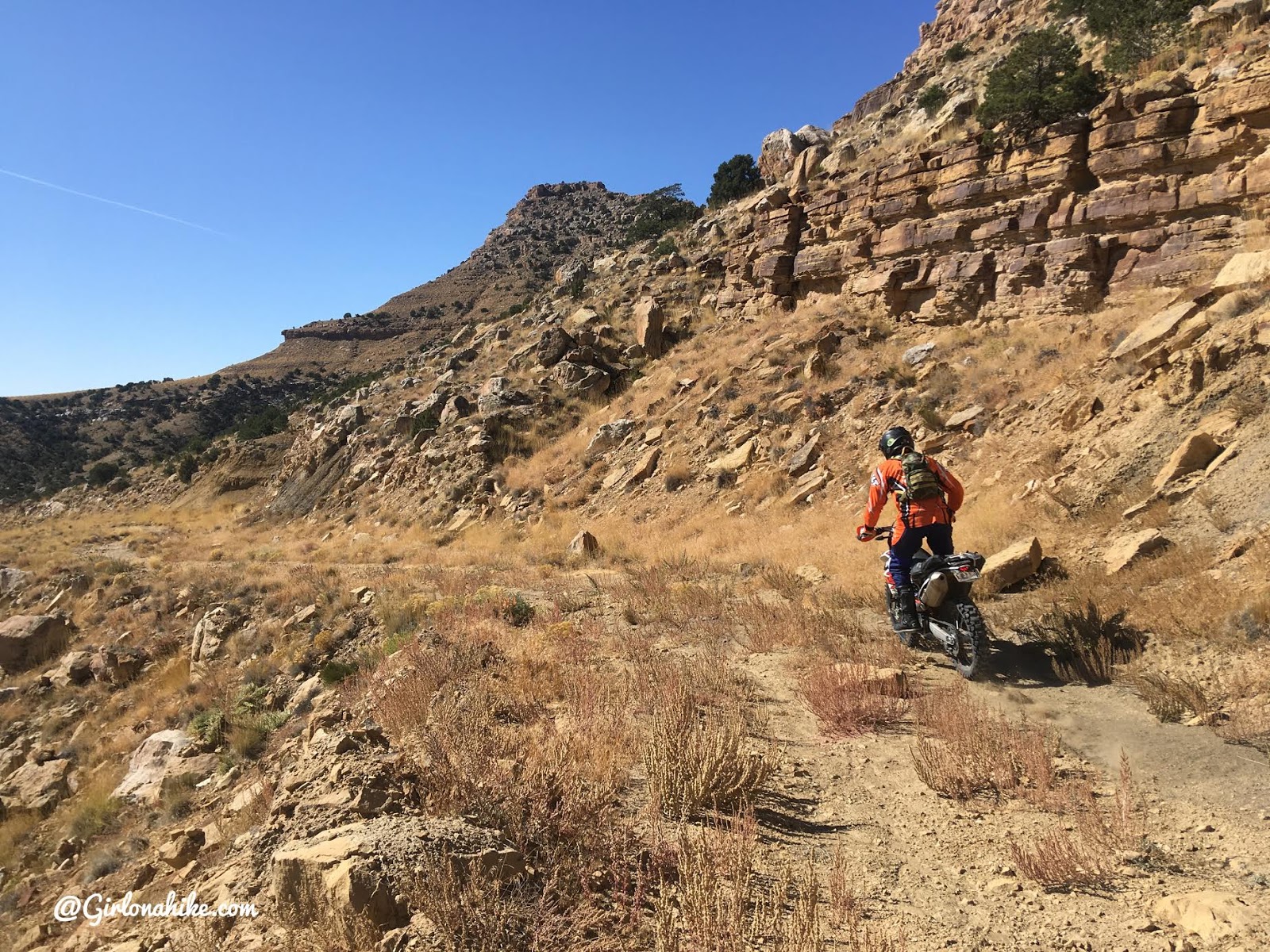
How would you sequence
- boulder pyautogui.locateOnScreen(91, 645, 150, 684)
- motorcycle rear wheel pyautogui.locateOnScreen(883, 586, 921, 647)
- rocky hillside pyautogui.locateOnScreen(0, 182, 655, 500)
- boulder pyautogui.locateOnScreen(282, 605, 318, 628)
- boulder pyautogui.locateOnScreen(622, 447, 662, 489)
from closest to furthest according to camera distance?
motorcycle rear wheel pyautogui.locateOnScreen(883, 586, 921, 647) → boulder pyautogui.locateOnScreen(282, 605, 318, 628) → boulder pyautogui.locateOnScreen(91, 645, 150, 684) → boulder pyautogui.locateOnScreen(622, 447, 662, 489) → rocky hillside pyautogui.locateOnScreen(0, 182, 655, 500)

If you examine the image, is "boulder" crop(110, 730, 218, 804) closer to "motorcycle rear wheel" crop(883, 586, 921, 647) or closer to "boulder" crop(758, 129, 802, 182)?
"motorcycle rear wheel" crop(883, 586, 921, 647)

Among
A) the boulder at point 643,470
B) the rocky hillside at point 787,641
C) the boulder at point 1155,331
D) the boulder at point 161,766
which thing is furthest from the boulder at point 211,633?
the boulder at point 1155,331

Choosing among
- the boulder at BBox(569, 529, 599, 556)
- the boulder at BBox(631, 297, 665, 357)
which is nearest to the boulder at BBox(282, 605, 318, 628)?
the boulder at BBox(569, 529, 599, 556)

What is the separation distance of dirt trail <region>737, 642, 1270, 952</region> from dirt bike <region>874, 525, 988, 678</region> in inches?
18.2

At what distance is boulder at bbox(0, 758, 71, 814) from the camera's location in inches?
344

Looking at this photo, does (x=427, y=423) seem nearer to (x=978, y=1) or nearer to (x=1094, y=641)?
(x=1094, y=641)

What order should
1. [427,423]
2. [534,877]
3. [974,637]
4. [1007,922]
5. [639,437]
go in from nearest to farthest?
[1007,922] → [534,877] → [974,637] → [639,437] → [427,423]

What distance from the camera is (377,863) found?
2842mm

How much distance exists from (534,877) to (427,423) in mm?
24133

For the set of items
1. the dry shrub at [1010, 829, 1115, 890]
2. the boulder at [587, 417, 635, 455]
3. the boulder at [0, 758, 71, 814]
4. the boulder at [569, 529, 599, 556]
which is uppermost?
the boulder at [587, 417, 635, 455]

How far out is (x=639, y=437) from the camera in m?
19.0

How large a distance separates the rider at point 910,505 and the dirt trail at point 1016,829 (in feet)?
4.21

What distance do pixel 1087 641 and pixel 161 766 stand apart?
10581mm

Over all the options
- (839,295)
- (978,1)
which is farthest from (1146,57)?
(978,1)
